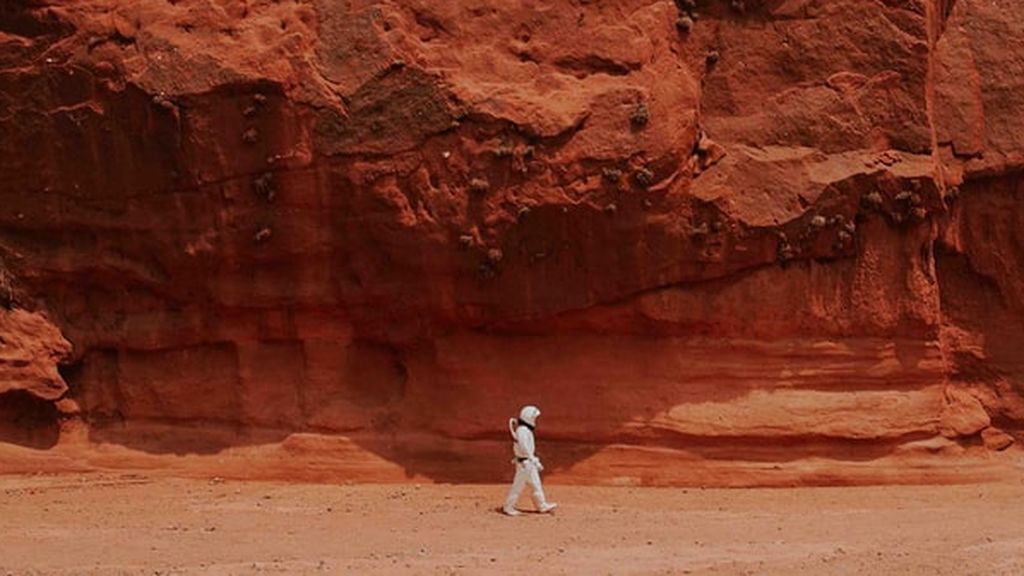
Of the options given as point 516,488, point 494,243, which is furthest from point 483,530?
point 494,243

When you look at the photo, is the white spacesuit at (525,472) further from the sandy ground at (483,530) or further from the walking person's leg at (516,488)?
the sandy ground at (483,530)

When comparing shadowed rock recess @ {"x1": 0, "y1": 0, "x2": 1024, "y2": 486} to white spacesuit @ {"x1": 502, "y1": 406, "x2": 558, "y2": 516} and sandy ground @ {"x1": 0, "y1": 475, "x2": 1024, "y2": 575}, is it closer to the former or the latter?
Answer: sandy ground @ {"x1": 0, "y1": 475, "x2": 1024, "y2": 575}

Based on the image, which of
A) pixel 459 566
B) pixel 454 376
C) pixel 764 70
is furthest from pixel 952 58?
pixel 459 566

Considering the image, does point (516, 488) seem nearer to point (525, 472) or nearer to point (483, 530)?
point (525, 472)

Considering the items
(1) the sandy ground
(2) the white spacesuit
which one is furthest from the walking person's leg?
(1) the sandy ground

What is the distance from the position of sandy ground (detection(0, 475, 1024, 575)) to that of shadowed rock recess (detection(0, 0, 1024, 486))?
642 mm

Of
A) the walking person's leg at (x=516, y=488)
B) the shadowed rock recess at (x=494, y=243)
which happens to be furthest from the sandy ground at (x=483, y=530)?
the shadowed rock recess at (x=494, y=243)

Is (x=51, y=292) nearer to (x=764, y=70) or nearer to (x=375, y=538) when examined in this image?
(x=375, y=538)

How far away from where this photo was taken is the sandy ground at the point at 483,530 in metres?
11.2

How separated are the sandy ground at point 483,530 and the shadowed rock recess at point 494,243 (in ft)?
2.11

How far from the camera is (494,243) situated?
14633 mm

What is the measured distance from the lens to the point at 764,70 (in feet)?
50.0

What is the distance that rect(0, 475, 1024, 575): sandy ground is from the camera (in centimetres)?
1117

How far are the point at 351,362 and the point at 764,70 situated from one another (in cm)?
468
